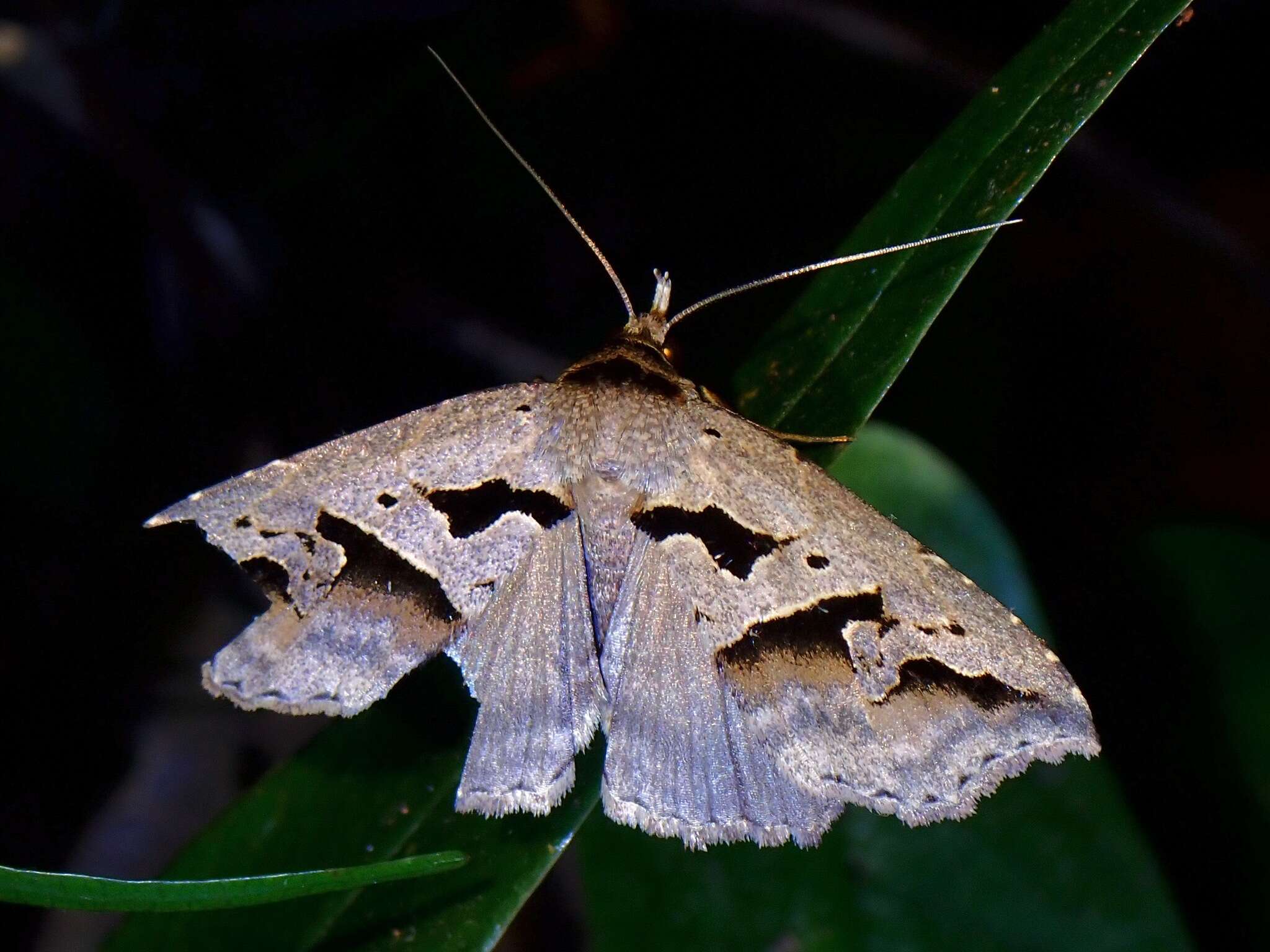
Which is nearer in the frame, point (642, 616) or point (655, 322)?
point (642, 616)

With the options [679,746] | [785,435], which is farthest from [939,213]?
[679,746]

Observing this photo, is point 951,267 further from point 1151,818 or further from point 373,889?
point 1151,818

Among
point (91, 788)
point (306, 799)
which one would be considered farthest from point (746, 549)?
point (91, 788)

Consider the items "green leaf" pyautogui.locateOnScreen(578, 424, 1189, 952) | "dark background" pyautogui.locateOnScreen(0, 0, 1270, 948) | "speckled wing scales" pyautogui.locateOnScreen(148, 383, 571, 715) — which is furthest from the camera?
"dark background" pyautogui.locateOnScreen(0, 0, 1270, 948)

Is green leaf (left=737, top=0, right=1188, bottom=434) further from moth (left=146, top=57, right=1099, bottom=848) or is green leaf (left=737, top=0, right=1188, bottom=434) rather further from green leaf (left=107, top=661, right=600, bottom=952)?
green leaf (left=107, top=661, right=600, bottom=952)

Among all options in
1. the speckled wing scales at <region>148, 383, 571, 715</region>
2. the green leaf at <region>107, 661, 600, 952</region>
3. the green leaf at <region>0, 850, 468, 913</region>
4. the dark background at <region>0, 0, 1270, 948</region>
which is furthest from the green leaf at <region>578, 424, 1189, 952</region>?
the green leaf at <region>0, 850, 468, 913</region>

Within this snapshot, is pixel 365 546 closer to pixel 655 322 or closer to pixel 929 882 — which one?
pixel 655 322

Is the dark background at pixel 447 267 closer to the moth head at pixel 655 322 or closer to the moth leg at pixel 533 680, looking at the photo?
Result: the moth head at pixel 655 322
